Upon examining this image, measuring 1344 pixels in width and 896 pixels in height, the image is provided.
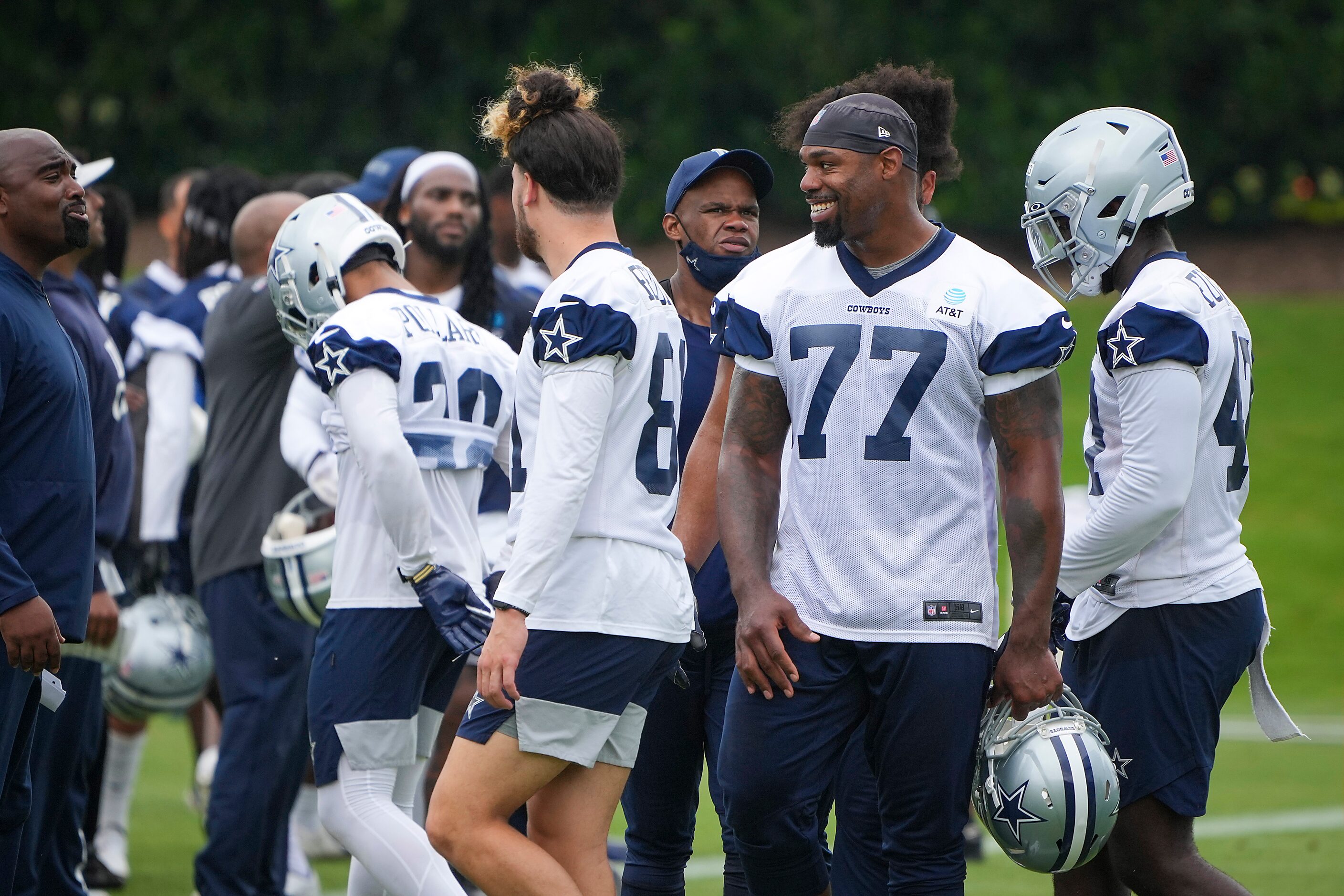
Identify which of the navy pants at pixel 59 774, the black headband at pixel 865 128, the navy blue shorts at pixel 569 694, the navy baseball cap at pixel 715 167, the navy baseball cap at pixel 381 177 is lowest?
the navy pants at pixel 59 774

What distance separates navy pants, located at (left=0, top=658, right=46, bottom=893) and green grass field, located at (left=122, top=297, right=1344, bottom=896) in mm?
2373

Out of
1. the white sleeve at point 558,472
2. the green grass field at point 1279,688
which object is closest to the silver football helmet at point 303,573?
the white sleeve at point 558,472

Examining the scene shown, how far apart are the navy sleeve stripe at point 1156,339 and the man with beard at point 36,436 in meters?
2.81

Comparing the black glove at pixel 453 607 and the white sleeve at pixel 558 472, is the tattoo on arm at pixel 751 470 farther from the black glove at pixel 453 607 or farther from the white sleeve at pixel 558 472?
the black glove at pixel 453 607

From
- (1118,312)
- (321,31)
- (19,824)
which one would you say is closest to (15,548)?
(19,824)

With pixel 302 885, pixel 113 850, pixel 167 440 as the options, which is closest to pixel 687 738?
pixel 302 885

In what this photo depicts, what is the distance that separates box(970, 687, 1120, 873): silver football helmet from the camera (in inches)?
158

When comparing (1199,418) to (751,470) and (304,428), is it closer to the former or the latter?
(751,470)

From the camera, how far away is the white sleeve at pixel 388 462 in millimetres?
4492

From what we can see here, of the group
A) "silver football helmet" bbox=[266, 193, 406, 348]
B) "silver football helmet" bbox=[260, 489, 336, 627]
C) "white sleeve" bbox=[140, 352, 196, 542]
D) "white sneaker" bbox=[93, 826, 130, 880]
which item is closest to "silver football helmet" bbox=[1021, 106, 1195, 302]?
"silver football helmet" bbox=[266, 193, 406, 348]

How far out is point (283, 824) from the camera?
580 centimetres

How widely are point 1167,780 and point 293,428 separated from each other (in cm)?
324

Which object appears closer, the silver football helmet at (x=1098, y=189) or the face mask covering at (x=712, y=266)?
the silver football helmet at (x=1098, y=189)

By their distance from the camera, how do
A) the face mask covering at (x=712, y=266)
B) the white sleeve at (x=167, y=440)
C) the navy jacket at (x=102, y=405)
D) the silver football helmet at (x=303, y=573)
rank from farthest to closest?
the white sleeve at (x=167, y=440), the navy jacket at (x=102, y=405), the silver football helmet at (x=303, y=573), the face mask covering at (x=712, y=266)
